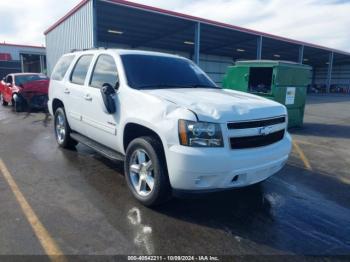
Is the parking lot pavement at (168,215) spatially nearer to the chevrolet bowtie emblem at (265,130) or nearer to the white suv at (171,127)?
the white suv at (171,127)

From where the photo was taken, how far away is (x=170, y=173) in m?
3.17

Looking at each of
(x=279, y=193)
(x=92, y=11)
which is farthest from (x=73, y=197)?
(x=92, y=11)

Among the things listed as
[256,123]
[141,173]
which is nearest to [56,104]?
[141,173]

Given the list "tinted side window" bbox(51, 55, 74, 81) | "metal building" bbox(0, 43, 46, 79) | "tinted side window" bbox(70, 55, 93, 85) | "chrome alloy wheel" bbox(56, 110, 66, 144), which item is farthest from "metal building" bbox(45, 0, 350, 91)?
"metal building" bbox(0, 43, 46, 79)

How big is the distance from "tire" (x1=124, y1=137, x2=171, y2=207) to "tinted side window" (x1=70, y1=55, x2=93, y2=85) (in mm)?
2029

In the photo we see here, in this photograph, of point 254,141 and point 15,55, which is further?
point 15,55

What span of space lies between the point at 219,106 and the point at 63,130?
4.00m

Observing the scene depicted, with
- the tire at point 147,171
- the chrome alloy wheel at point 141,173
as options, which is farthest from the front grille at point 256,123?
the chrome alloy wheel at point 141,173

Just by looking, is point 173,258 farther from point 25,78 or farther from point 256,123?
point 25,78

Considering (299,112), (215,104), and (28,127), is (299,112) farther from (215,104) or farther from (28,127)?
(28,127)

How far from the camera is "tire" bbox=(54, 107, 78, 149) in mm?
5852

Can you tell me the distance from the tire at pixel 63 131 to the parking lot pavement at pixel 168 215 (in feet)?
1.76

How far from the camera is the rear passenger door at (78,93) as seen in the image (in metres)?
4.97

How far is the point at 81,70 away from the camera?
5.24m
